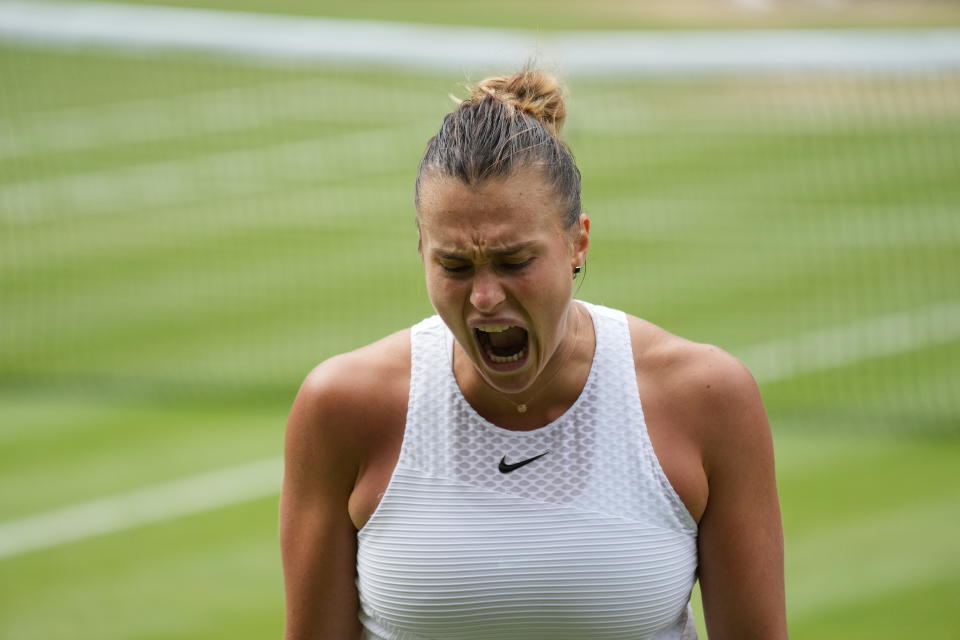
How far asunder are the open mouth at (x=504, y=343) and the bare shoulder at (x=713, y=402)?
36 centimetres

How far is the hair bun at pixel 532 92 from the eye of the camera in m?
3.85

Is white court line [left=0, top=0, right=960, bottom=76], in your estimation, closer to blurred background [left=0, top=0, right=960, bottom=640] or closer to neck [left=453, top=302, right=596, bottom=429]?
blurred background [left=0, top=0, right=960, bottom=640]

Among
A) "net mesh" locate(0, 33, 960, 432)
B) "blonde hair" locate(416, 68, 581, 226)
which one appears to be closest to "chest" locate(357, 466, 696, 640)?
"blonde hair" locate(416, 68, 581, 226)

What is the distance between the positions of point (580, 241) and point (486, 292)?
0.41 meters

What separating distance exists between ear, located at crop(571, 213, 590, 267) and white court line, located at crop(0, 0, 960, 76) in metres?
6.74

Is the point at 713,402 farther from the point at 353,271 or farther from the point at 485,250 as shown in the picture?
the point at 353,271

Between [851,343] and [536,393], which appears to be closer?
[536,393]

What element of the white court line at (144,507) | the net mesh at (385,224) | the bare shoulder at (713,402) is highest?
the bare shoulder at (713,402)

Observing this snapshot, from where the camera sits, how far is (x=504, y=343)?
3846 millimetres

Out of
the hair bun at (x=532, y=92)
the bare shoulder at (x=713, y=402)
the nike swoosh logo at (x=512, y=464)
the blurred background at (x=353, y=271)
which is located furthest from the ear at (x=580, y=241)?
the blurred background at (x=353, y=271)

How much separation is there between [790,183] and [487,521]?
1595 centimetres

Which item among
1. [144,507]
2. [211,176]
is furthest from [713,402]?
[211,176]

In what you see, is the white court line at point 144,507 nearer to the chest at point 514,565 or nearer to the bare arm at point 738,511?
the chest at point 514,565

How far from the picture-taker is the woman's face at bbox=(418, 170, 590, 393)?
3.58 m
